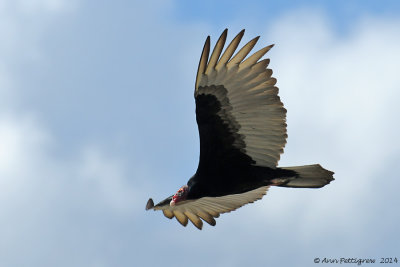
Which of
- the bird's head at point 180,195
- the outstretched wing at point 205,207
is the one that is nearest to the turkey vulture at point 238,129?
the bird's head at point 180,195

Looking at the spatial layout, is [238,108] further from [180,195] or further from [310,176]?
[180,195]

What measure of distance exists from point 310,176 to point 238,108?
118cm

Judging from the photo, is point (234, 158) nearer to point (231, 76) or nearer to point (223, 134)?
point (223, 134)

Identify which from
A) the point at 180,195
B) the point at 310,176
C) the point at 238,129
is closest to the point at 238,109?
the point at 238,129

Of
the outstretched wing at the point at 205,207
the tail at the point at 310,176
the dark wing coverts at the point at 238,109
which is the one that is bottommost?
the tail at the point at 310,176

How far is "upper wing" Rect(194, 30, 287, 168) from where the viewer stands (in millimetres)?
9969

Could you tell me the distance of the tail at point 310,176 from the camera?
10172mm

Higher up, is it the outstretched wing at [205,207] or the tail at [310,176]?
the outstretched wing at [205,207]

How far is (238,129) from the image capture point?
10195 mm

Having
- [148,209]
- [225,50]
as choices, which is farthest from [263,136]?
[148,209]

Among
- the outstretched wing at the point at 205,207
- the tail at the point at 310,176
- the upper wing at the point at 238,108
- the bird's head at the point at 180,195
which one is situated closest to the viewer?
the upper wing at the point at 238,108

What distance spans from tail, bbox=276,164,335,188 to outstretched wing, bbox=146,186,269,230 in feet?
2.95

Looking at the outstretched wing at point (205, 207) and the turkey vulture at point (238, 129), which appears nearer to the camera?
the turkey vulture at point (238, 129)

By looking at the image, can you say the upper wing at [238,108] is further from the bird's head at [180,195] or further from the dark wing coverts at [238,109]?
the bird's head at [180,195]
